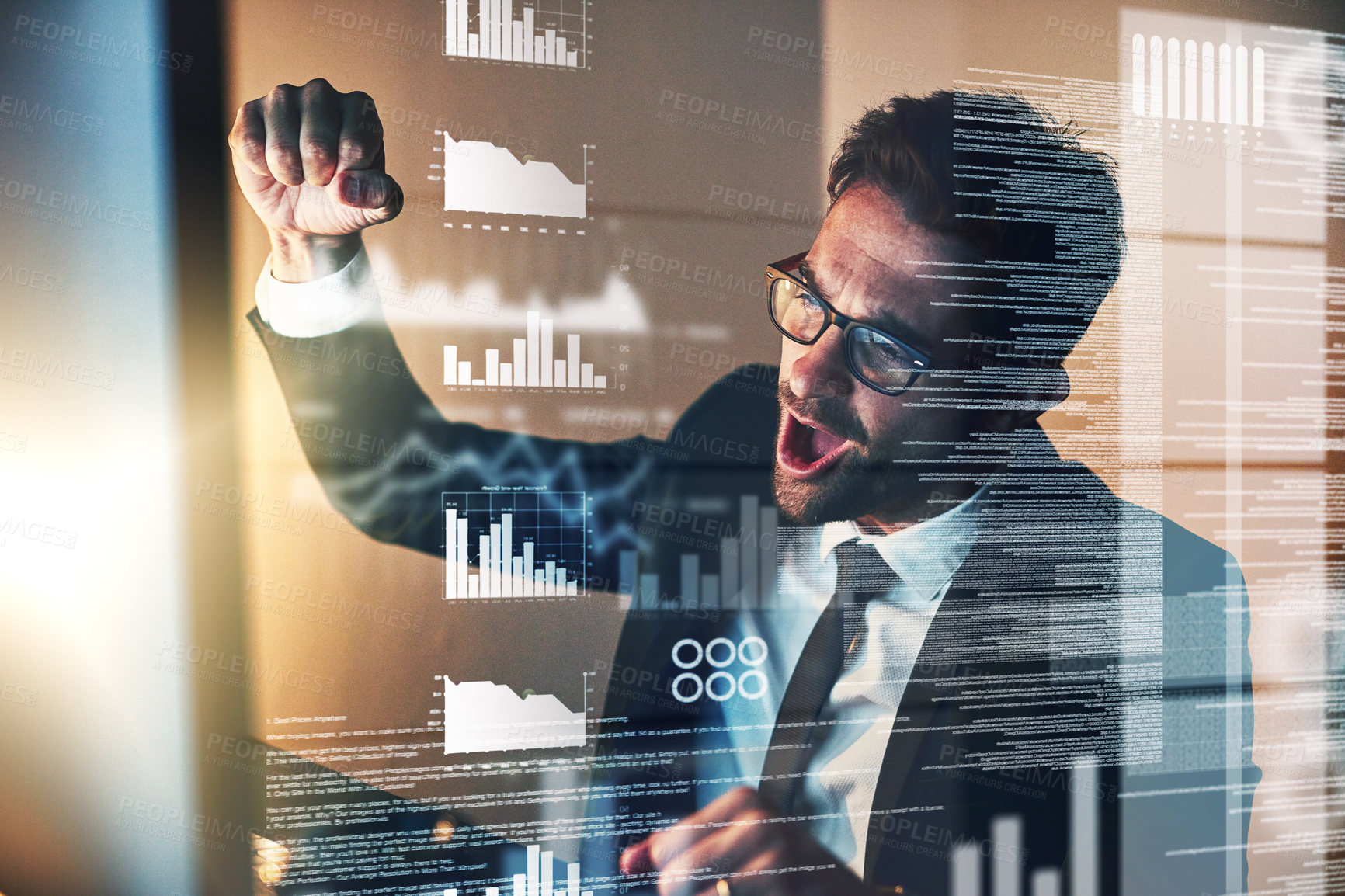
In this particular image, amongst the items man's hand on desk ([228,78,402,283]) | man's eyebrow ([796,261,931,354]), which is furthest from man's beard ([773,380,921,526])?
man's hand on desk ([228,78,402,283])

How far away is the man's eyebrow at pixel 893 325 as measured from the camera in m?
1.55

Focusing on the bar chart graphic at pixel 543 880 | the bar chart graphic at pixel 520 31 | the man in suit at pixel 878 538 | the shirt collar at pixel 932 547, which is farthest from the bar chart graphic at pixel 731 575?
the bar chart graphic at pixel 520 31

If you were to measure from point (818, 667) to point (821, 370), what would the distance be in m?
0.60

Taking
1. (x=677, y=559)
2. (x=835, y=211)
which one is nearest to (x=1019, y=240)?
(x=835, y=211)

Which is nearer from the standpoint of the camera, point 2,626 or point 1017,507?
point 2,626

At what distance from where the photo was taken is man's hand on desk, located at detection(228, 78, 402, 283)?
1.35 meters

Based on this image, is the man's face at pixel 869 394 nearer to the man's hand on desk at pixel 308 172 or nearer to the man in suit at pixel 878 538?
the man in suit at pixel 878 538

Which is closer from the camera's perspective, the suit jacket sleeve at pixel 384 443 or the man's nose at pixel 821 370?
the suit jacket sleeve at pixel 384 443

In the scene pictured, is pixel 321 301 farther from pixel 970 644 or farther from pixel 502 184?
pixel 970 644

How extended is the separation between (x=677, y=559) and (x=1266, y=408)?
1.44m

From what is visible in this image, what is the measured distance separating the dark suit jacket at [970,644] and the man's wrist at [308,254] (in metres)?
0.12

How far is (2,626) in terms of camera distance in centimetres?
130

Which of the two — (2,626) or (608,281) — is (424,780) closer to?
(2,626)

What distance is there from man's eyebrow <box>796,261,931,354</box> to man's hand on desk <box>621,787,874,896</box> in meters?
0.96
